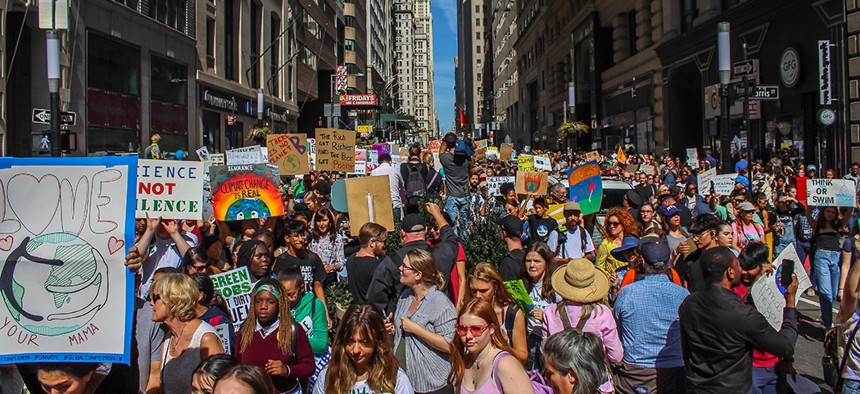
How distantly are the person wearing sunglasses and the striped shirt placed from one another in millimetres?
438

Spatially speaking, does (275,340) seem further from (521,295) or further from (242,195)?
(242,195)

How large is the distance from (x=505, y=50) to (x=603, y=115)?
58.1 meters

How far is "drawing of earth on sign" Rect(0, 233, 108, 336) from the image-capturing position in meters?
4.25

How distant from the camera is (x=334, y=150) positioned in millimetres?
15703

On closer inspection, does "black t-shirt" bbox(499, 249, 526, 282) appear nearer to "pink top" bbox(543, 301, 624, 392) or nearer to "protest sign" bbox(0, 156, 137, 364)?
"pink top" bbox(543, 301, 624, 392)

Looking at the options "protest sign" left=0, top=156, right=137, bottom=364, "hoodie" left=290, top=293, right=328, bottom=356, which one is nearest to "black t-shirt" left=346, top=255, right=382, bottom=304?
"hoodie" left=290, top=293, right=328, bottom=356

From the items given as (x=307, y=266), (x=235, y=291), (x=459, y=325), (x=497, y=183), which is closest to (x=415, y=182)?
(x=497, y=183)

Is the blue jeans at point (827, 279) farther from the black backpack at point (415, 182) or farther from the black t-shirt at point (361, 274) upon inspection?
the black t-shirt at point (361, 274)

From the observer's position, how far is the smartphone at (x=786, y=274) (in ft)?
18.3

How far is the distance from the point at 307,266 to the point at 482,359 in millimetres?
3257

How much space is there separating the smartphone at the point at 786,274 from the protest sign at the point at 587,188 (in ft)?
17.2

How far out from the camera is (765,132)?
25562mm

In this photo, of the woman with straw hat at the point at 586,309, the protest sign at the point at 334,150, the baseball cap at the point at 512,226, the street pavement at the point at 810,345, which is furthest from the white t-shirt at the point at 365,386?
the protest sign at the point at 334,150

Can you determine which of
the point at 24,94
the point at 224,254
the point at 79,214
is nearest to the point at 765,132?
the point at 224,254
